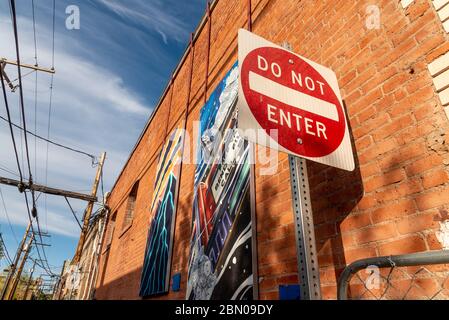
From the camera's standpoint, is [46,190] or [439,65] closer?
[439,65]

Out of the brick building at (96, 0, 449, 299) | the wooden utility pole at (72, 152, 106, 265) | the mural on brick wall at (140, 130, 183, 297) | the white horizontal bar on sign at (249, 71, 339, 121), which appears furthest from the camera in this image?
the wooden utility pole at (72, 152, 106, 265)

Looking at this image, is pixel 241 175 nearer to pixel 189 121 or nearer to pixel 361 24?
pixel 361 24

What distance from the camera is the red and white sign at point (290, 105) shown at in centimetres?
135

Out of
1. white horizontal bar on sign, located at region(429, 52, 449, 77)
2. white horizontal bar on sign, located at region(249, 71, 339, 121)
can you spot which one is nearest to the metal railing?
white horizontal bar on sign, located at region(249, 71, 339, 121)

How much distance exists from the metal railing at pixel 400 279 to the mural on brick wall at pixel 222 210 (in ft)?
3.92

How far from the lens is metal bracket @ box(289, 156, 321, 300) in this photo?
1.23 meters

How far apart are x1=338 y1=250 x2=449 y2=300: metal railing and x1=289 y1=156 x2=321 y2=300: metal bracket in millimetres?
176

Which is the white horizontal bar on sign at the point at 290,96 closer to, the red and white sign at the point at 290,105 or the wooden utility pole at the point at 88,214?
the red and white sign at the point at 290,105

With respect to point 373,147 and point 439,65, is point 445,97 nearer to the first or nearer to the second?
point 439,65

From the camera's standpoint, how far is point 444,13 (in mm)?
1682

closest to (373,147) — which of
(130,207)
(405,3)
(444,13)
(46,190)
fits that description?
(444,13)

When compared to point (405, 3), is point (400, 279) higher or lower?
lower

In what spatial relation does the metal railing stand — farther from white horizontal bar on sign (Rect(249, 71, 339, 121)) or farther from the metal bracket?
white horizontal bar on sign (Rect(249, 71, 339, 121))

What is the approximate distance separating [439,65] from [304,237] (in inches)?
51.4
